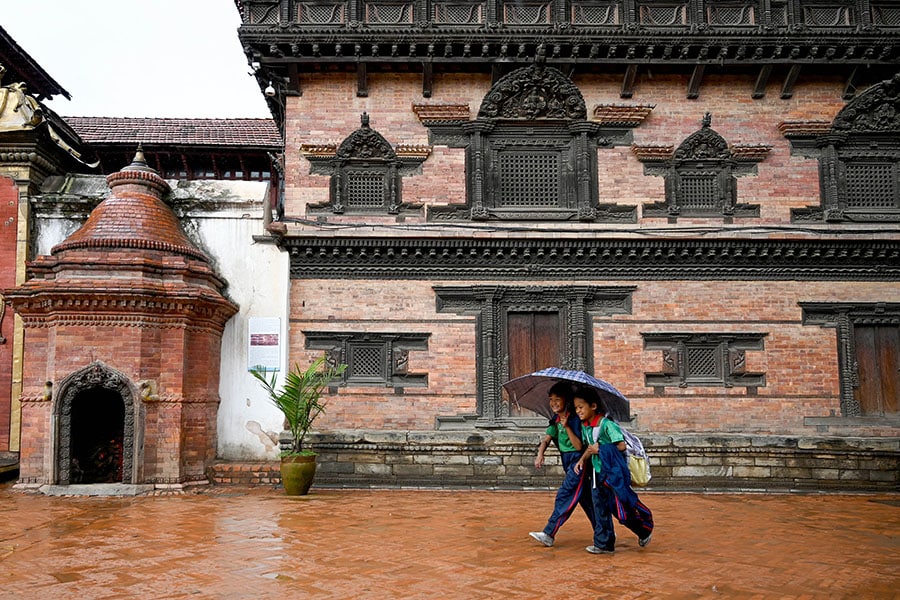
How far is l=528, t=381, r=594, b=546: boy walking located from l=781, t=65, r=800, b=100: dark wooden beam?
10451mm

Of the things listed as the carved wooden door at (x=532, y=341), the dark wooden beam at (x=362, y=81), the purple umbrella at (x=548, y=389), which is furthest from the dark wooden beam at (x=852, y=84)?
the purple umbrella at (x=548, y=389)

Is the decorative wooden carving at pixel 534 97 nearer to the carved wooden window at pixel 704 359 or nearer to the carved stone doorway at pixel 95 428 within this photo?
the carved wooden window at pixel 704 359

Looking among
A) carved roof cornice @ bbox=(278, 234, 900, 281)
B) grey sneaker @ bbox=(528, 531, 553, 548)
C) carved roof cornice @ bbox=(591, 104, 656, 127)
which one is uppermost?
carved roof cornice @ bbox=(591, 104, 656, 127)

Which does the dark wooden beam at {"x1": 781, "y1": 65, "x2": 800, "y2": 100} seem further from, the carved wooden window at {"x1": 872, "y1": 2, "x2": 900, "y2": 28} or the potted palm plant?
the potted palm plant

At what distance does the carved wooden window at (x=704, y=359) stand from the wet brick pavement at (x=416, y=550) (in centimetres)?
314

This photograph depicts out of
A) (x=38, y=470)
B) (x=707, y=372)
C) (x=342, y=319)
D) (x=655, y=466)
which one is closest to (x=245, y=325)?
(x=342, y=319)

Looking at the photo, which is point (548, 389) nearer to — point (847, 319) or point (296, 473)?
point (296, 473)

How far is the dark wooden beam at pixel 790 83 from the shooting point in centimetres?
1525

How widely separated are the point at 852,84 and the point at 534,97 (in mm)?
6404

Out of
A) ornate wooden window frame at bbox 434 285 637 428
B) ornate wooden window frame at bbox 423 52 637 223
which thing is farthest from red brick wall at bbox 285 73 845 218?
ornate wooden window frame at bbox 434 285 637 428

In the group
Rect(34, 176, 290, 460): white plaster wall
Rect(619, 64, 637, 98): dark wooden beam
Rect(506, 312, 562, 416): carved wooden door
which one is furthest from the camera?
Rect(619, 64, 637, 98): dark wooden beam

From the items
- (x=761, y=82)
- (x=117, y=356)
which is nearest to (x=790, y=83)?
(x=761, y=82)

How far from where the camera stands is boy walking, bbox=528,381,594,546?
309 inches

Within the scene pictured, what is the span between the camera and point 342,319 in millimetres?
14734
